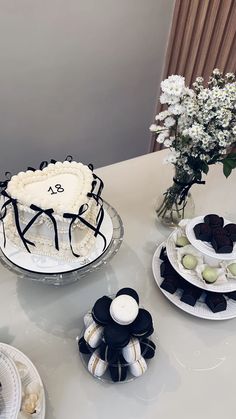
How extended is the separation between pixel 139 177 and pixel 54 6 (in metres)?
0.73

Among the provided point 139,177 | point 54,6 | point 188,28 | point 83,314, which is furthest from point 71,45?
point 83,314

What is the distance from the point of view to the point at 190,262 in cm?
86

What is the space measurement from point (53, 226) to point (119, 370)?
0.33 m

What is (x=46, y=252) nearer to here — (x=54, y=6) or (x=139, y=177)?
(x=139, y=177)

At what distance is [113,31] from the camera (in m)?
1.57

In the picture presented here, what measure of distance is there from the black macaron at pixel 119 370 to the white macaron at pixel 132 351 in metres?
0.01

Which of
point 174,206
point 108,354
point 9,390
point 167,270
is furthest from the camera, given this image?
point 174,206

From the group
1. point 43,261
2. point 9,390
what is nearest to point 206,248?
point 43,261

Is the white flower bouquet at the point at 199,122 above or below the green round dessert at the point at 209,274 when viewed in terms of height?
above

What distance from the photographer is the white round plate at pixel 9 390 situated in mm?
578

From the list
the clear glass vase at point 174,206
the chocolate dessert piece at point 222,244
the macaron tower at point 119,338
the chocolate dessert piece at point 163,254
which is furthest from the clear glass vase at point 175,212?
the macaron tower at point 119,338

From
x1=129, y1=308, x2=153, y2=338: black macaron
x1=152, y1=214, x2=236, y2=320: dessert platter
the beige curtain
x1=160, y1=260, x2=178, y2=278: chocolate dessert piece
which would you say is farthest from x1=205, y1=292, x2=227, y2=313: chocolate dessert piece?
the beige curtain

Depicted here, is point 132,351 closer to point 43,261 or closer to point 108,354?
point 108,354

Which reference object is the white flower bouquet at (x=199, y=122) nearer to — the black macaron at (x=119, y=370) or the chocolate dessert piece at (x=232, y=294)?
the chocolate dessert piece at (x=232, y=294)
